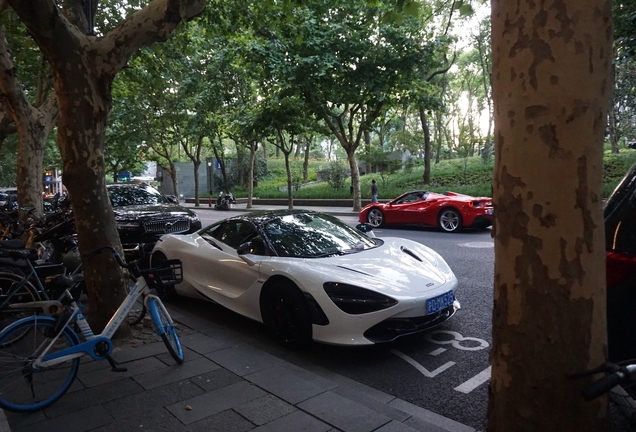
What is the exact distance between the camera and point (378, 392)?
3.50 meters

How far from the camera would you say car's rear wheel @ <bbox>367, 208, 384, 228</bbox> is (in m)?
14.3

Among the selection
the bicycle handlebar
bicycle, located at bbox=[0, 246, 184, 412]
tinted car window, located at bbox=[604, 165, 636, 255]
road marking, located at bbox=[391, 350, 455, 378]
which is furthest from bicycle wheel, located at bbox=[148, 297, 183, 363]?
tinted car window, located at bbox=[604, 165, 636, 255]

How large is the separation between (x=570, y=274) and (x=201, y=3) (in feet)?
14.7

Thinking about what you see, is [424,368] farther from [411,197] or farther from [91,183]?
[411,197]

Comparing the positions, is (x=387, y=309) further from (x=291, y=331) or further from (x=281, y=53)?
(x=281, y=53)

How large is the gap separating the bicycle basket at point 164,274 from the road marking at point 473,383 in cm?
257

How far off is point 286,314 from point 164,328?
1.10 meters

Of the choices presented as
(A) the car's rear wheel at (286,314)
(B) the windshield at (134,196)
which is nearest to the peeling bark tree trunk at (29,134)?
(B) the windshield at (134,196)

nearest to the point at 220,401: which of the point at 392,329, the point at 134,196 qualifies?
the point at 392,329

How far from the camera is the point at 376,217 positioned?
14.5m

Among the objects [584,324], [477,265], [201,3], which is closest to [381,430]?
[584,324]

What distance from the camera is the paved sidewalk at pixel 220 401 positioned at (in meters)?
2.94

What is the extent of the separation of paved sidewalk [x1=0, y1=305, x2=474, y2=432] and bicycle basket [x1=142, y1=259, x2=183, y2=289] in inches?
27.0

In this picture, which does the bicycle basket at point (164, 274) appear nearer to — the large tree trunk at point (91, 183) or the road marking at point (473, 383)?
the large tree trunk at point (91, 183)
